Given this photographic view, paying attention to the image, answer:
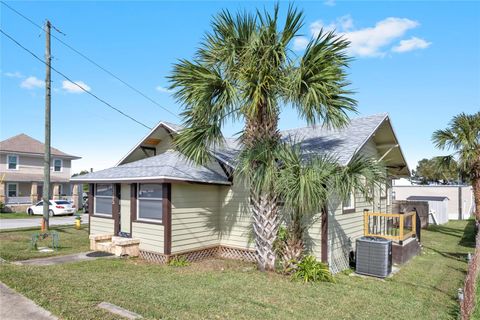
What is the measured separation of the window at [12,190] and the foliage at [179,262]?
1081 inches

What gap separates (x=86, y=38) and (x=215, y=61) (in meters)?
9.99

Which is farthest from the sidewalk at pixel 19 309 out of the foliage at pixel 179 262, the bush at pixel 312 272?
the bush at pixel 312 272

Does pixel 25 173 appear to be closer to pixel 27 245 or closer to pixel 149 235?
pixel 27 245

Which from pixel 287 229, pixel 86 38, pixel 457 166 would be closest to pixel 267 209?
pixel 287 229

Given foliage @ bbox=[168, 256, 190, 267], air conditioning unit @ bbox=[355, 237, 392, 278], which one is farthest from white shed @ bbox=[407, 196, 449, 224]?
foliage @ bbox=[168, 256, 190, 267]

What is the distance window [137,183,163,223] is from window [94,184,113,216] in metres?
2.14

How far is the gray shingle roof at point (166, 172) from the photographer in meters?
9.31

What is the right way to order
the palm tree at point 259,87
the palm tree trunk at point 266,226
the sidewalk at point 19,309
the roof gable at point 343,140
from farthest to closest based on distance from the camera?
the roof gable at point 343,140 → the palm tree trunk at point 266,226 → the palm tree at point 259,87 → the sidewalk at point 19,309

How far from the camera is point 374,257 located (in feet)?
28.0

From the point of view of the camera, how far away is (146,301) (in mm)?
5570

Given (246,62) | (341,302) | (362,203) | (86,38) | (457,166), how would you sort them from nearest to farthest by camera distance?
(341,302) < (246,62) < (362,203) < (457,166) < (86,38)

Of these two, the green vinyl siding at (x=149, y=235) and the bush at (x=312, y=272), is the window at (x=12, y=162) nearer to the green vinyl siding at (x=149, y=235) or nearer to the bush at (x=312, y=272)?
the green vinyl siding at (x=149, y=235)

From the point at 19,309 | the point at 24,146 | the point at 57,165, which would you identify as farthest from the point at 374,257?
the point at 24,146

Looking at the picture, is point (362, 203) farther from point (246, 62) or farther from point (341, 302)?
point (246, 62)
